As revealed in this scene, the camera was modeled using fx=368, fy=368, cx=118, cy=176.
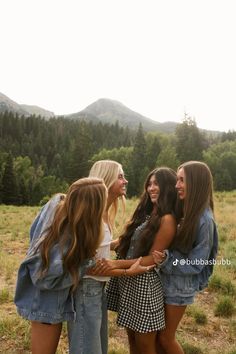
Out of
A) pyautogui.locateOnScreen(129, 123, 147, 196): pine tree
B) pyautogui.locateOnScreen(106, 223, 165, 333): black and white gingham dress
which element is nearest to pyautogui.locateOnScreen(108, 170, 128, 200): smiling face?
pyautogui.locateOnScreen(106, 223, 165, 333): black and white gingham dress

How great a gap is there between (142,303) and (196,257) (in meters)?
0.58

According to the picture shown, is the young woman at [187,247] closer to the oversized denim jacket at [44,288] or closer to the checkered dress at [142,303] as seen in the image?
the checkered dress at [142,303]

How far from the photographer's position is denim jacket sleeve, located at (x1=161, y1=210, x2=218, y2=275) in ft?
9.84

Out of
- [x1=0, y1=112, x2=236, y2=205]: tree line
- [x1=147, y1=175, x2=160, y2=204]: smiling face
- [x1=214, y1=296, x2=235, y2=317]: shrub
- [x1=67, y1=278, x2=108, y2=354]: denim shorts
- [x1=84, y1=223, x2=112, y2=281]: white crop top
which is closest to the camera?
[x1=67, y1=278, x2=108, y2=354]: denim shorts

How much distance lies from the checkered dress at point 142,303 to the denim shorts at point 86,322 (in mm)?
423

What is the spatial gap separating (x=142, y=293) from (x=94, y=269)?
571 millimetres

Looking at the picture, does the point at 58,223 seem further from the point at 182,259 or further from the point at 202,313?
the point at 202,313

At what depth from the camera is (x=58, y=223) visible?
2582 millimetres

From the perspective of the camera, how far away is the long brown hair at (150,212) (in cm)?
304

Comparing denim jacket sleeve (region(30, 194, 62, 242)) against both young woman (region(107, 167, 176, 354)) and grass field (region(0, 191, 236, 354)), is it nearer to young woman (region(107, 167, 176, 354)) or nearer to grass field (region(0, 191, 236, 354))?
young woman (region(107, 167, 176, 354))

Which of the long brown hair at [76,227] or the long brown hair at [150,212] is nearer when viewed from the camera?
the long brown hair at [76,227]

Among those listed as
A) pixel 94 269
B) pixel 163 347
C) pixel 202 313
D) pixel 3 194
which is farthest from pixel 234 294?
pixel 3 194

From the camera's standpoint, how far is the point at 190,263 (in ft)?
9.89

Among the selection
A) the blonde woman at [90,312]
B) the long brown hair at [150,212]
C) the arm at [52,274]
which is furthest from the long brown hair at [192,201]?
the arm at [52,274]
